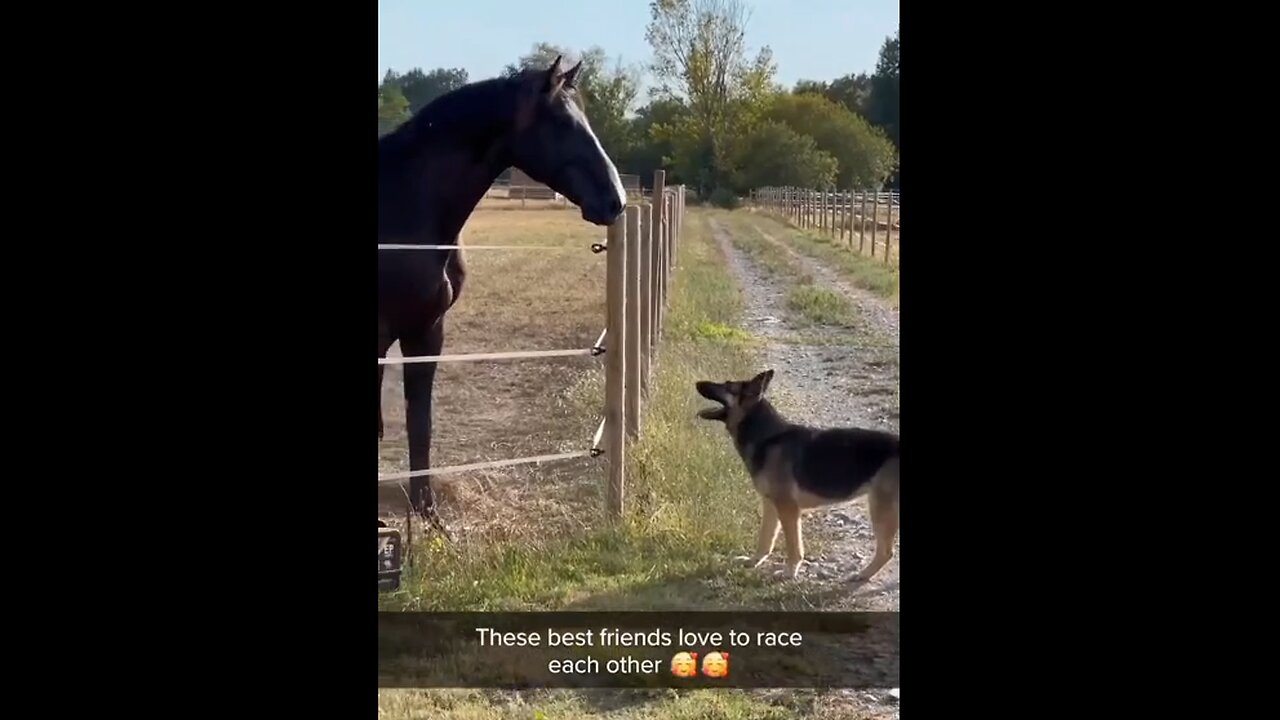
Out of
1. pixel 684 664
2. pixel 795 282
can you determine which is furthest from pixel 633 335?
pixel 684 664

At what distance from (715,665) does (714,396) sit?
0.80 meters

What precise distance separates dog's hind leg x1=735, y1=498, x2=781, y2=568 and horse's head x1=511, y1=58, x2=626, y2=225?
3.28ft

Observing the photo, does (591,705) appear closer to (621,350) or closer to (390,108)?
(621,350)

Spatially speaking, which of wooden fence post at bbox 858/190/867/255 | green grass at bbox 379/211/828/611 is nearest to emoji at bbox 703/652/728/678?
green grass at bbox 379/211/828/611

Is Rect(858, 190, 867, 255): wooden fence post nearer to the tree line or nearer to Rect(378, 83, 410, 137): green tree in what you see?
the tree line

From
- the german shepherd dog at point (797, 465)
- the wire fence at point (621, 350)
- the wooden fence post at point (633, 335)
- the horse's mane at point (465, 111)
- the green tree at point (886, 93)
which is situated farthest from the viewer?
the wooden fence post at point (633, 335)

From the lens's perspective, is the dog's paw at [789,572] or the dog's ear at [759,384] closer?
the dog's paw at [789,572]

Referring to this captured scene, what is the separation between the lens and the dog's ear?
3.14 meters

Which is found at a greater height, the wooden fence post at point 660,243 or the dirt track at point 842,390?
the wooden fence post at point 660,243

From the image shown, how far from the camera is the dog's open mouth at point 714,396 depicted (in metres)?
3.17

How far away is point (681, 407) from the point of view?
11.3 ft

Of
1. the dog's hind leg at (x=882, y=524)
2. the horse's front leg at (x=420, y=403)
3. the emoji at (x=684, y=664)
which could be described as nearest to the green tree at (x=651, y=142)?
the horse's front leg at (x=420, y=403)

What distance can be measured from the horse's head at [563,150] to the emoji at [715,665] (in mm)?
1373

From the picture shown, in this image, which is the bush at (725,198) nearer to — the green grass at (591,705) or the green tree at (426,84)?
the green tree at (426,84)
